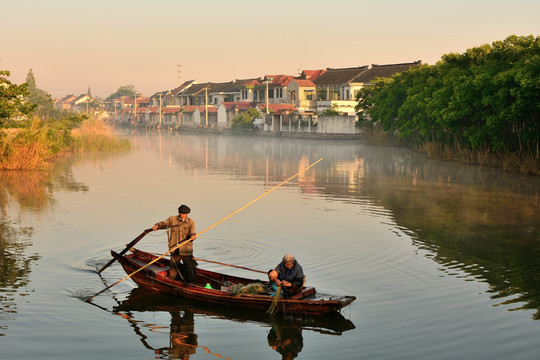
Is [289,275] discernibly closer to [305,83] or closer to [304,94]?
[305,83]

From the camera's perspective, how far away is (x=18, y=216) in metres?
22.4

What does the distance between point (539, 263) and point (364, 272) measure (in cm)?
454

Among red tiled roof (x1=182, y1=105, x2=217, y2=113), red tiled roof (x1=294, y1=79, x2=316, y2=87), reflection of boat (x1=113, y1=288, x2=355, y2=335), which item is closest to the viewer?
reflection of boat (x1=113, y1=288, x2=355, y2=335)

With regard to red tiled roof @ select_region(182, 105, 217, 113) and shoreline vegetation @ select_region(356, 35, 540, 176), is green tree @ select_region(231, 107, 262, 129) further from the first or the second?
shoreline vegetation @ select_region(356, 35, 540, 176)

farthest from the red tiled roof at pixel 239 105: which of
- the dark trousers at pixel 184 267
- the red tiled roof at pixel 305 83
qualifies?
A: the dark trousers at pixel 184 267

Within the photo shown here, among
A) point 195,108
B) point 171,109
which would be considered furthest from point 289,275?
point 171,109

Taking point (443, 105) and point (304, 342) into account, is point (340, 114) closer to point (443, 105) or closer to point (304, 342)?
point (443, 105)

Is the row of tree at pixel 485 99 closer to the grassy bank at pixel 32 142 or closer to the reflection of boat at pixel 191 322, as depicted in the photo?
the reflection of boat at pixel 191 322

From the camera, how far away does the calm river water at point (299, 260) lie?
35.7 feet

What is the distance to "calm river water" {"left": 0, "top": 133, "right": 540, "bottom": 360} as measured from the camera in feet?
35.7

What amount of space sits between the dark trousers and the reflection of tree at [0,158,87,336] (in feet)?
10.1

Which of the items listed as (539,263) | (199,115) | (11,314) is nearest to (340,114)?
(199,115)

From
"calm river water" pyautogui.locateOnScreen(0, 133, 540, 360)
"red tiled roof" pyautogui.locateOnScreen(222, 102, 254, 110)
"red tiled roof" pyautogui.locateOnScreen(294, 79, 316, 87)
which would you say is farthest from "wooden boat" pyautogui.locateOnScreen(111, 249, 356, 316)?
"red tiled roof" pyautogui.locateOnScreen(222, 102, 254, 110)

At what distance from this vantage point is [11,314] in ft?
39.4
